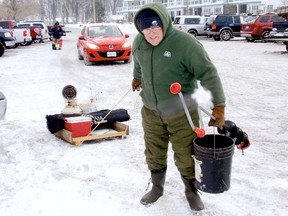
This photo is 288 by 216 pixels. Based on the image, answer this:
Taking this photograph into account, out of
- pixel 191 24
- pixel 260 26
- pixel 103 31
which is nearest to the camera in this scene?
pixel 103 31

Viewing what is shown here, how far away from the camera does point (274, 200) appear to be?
3.56 m

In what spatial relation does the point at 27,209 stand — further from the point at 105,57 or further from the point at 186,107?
the point at 105,57

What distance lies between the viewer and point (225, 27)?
24.2 meters

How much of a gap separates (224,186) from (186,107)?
684 millimetres

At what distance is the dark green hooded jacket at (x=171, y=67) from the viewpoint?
2.94 m

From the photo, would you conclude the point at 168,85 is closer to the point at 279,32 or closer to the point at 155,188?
the point at 155,188

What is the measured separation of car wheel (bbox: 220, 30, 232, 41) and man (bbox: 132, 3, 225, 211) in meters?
21.8

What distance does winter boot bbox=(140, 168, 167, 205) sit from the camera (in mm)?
3533

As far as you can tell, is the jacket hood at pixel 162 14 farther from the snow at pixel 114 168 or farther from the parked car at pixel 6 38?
the parked car at pixel 6 38

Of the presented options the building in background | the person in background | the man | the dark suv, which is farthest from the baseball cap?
the building in background

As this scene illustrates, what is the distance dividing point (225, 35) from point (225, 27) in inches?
20.3

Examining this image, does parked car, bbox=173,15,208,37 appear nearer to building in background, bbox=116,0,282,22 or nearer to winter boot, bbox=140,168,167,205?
building in background, bbox=116,0,282,22

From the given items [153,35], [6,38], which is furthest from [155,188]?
[6,38]

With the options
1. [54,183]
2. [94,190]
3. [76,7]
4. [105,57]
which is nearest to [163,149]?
[94,190]
